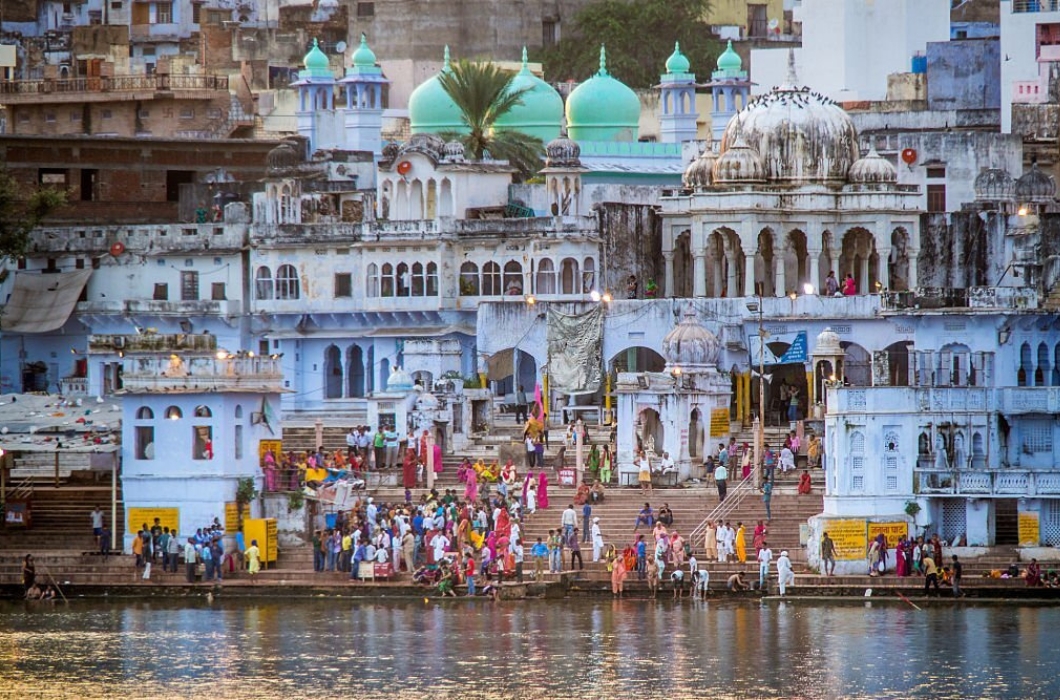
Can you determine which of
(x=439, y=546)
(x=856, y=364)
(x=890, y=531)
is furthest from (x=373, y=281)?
(x=890, y=531)

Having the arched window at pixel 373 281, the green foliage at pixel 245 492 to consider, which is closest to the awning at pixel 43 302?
the arched window at pixel 373 281

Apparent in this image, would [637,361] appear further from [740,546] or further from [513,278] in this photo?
[740,546]

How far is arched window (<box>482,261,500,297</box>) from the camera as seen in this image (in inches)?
2904

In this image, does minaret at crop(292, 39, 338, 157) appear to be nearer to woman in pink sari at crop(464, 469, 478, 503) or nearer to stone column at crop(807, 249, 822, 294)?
stone column at crop(807, 249, 822, 294)

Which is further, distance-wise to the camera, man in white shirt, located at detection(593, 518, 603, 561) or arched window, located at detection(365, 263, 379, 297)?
arched window, located at detection(365, 263, 379, 297)

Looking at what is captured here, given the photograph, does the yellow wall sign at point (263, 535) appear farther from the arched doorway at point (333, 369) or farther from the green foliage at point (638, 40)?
the green foliage at point (638, 40)

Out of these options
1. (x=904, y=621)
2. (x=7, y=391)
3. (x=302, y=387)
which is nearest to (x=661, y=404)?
(x=904, y=621)

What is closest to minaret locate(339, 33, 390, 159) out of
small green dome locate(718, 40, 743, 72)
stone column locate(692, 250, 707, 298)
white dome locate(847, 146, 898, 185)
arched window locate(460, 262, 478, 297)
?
small green dome locate(718, 40, 743, 72)

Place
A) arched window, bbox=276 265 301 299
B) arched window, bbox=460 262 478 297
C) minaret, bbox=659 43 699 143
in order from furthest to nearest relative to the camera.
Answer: minaret, bbox=659 43 699 143 → arched window, bbox=276 265 301 299 → arched window, bbox=460 262 478 297

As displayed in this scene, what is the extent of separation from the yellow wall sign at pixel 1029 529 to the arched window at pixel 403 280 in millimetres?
20041

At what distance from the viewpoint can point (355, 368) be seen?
250 ft

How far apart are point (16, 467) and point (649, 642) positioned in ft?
58.1

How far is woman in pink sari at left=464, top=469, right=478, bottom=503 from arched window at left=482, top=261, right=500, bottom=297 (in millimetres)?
12163

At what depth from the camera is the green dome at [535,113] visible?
273 ft
